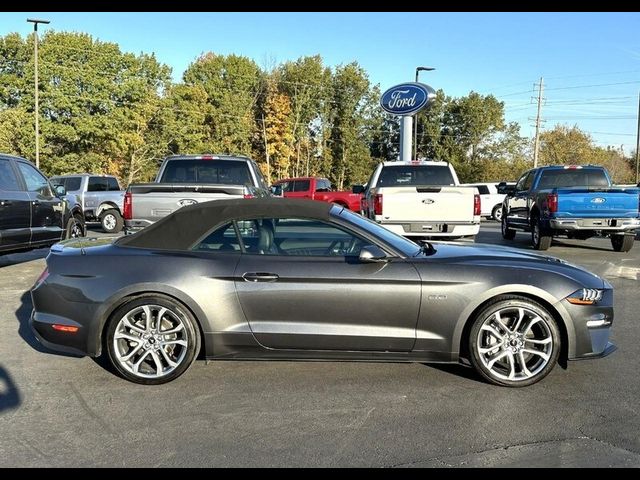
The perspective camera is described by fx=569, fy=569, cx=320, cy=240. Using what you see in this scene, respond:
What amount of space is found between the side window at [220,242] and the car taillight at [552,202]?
9.24 metres

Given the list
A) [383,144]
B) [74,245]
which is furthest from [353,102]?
[74,245]

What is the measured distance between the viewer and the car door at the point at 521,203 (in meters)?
13.9

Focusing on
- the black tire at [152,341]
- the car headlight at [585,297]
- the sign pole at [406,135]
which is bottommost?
the black tire at [152,341]

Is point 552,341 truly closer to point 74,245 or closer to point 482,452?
point 482,452

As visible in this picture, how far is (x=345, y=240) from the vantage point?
4.52 m

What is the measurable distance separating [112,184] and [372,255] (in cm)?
1676

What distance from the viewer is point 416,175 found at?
1176 cm

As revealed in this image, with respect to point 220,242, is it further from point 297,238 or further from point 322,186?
point 322,186

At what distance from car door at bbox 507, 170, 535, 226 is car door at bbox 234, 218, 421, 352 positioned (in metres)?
10.4

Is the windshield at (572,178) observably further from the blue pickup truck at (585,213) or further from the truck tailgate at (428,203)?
the truck tailgate at (428,203)

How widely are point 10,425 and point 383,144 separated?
6824 cm

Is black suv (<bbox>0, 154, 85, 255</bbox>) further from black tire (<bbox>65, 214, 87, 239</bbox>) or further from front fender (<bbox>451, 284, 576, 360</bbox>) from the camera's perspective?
front fender (<bbox>451, 284, 576, 360</bbox>)

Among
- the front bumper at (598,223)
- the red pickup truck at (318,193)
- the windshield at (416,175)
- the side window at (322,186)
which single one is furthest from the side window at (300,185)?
the front bumper at (598,223)

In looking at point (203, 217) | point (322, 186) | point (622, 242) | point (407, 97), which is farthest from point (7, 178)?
point (322, 186)
